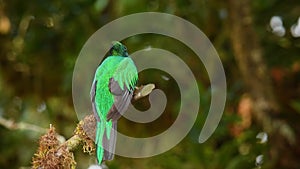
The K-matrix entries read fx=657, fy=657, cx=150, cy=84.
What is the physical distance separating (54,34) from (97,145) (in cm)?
220

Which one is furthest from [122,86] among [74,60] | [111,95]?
[74,60]

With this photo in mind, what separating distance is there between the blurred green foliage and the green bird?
1418mm

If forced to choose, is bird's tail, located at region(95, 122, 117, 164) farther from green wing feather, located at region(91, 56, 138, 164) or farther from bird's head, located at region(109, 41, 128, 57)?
bird's head, located at region(109, 41, 128, 57)

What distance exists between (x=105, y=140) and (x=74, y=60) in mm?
1900

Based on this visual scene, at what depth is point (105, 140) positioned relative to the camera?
903 millimetres

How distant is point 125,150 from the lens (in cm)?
263

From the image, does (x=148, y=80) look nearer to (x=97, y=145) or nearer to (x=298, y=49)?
(x=298, y=49)

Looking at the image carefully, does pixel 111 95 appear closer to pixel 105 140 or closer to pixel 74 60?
pixel 105 140

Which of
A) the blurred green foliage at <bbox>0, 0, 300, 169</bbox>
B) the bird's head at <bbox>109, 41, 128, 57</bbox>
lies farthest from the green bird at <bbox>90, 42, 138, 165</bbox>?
the blurred green foliage at <bbox>0, 0, 300, 169</bbox>

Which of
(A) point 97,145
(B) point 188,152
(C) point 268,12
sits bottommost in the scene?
(A) point 97,145

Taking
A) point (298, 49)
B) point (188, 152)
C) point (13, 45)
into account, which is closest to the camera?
point (188, 152)

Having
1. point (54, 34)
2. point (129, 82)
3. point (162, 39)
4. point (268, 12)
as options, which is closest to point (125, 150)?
point (162, 39)

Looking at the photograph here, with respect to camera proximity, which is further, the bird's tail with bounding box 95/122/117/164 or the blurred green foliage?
the blurred green foliage

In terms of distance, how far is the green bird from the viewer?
2.94 ft
